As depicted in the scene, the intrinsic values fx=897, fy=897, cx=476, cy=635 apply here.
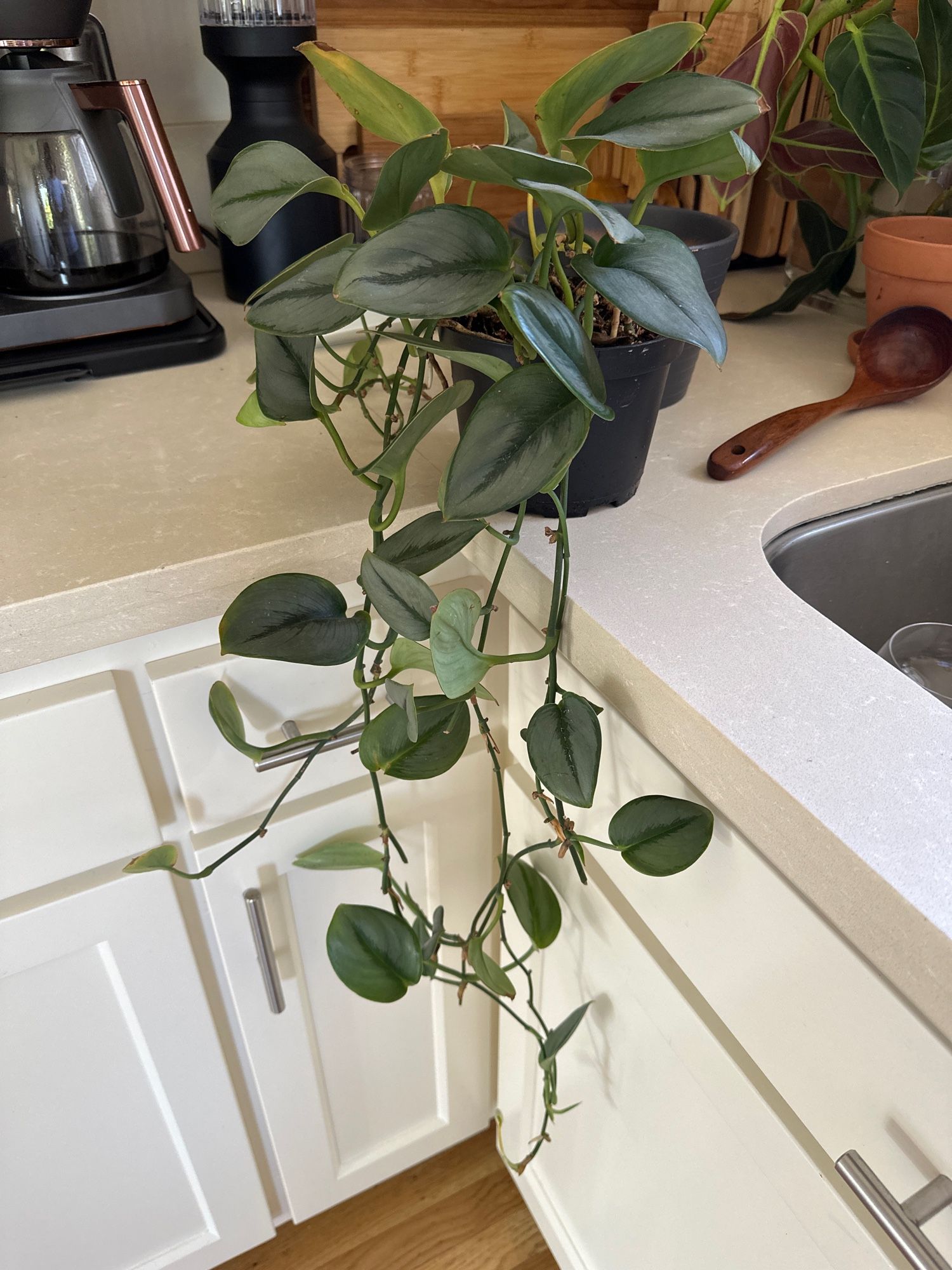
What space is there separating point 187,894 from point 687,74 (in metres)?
0.58

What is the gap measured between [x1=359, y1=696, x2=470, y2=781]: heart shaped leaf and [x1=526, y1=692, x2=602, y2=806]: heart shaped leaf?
0.06 metres

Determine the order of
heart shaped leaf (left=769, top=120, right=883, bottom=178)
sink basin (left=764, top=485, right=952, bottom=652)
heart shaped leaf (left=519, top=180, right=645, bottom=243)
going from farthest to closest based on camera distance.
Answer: heart shaped leaf (left=769, top=120, right=883, bottom=178), sink basin (left=764, top=485, right=952, bottom=652), heart shaped leaf (left=519, top=180, right=645, bottom=243)

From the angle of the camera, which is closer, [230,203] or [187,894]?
[230,203]

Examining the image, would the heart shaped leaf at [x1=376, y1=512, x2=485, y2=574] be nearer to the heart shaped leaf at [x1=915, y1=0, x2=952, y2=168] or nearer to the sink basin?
the sink basin

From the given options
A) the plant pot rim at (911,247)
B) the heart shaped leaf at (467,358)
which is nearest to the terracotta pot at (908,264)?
the plant pot rim at (911,247)

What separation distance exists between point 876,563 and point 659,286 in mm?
393

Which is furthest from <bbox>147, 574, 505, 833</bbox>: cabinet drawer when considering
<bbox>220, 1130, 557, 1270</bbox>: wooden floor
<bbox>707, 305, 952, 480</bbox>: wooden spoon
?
<bbox>220, 1130, 557, 1270</bbox>: wooden floor

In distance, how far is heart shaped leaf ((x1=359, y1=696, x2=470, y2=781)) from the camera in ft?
→ 1.58

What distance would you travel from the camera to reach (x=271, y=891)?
675mm

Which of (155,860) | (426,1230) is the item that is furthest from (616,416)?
(426,1230)

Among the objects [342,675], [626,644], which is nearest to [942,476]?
[626,644]

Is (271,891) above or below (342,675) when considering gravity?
below

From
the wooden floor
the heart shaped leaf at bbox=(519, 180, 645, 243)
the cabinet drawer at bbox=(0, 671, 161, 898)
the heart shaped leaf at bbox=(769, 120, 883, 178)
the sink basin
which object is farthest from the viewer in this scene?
the wooden floor

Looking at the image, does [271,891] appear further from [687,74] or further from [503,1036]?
[687,74]
